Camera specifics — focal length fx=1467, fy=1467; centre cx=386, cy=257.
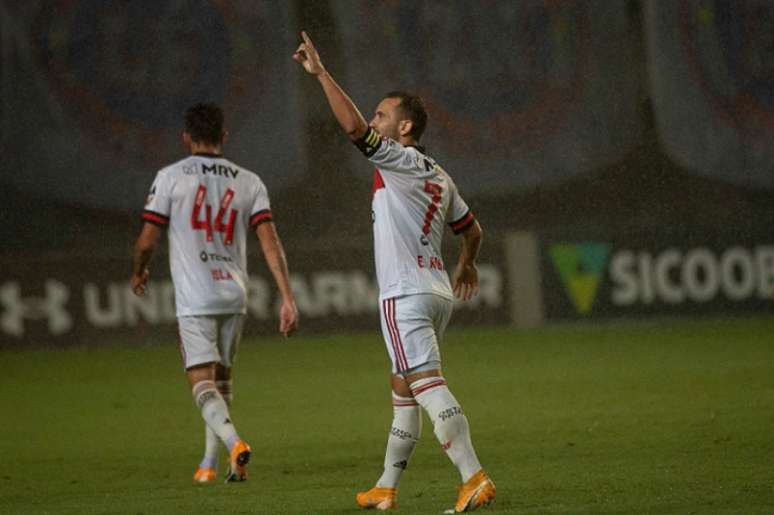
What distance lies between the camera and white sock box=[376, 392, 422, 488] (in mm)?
5973

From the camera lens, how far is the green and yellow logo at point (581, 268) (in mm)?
16406

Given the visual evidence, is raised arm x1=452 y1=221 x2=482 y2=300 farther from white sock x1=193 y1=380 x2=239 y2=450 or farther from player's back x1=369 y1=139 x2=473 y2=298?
white sock x1=193 y1=380 x2=239 y2=450

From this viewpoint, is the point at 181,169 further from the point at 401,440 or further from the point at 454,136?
the point at 454,136

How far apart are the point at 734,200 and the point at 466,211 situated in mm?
13534

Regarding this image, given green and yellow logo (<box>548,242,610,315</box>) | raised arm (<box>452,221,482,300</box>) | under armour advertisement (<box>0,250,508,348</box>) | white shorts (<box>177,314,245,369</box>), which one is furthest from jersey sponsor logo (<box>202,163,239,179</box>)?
green and yellow logo (<box>548,242,610,315</box>)

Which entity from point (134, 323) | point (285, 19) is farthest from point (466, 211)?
point (285, 19)

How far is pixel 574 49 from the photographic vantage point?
19.0 meters

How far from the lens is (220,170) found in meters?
7.30

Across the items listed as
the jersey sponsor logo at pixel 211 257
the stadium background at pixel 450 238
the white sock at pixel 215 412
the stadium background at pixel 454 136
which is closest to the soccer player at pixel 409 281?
the white sock at pixel 215 412

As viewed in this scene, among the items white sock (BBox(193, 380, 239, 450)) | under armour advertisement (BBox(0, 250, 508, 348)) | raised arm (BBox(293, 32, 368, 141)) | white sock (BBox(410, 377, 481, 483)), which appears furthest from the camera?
under armour advertisement (BBox(0, 250, 508, 348))

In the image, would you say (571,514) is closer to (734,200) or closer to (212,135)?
(212,135)

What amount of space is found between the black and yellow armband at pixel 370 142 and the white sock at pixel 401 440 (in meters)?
1.06

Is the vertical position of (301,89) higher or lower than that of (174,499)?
higher

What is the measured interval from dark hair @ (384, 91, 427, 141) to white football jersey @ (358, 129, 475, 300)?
0.27 ft
